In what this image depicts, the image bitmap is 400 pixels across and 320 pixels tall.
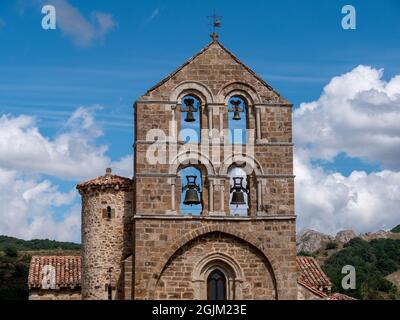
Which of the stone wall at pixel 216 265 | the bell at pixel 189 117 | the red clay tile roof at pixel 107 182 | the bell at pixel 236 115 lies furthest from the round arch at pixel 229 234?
the bell at pixel 236 115

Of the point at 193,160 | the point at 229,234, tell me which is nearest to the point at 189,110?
the point at 193,160

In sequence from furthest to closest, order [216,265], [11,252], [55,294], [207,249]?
[11,252], [55,294], [216,265], [207,249]

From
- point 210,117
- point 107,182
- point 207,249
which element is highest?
point 210,117

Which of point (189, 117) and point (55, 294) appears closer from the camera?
point (189, 117)

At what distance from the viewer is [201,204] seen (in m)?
30.0

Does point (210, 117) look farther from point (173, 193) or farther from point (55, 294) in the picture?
point (55, 294)

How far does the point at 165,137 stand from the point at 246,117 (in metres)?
3.25

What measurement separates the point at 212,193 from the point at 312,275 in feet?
24.2

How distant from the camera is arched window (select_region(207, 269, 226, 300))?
2966cm

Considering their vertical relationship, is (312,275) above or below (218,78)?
below

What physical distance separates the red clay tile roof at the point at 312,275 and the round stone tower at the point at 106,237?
772 centimetres

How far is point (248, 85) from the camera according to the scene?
30.9 metres

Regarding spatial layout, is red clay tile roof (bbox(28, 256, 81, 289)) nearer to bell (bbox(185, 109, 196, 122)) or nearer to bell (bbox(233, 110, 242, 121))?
bell (bbox(185, 109, 196, 122))
